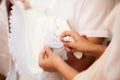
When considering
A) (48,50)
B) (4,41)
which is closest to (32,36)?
(48,50)

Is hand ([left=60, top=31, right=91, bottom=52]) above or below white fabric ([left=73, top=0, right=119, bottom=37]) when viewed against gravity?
below

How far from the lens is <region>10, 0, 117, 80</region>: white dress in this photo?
0.89m

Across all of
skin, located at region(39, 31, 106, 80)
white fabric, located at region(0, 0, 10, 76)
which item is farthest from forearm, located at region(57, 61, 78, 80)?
white fabric, located at region(0, 0, 10, 76)

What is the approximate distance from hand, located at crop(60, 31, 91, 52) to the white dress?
0.10 ft

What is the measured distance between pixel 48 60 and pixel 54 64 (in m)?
0.03

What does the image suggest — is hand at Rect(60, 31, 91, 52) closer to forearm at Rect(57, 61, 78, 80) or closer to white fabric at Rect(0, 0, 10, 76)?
forearm at Rect(57, 61, 78, 80)

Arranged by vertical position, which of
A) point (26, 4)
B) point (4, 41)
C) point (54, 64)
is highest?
point (26, 4)

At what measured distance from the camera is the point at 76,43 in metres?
0.84

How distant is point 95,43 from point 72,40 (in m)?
0.10

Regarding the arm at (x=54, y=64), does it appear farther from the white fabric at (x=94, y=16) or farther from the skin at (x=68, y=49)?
the white fabric at (x=94, y=16)

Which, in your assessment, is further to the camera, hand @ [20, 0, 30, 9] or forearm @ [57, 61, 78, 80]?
hand @ [20, 0, 30, 9]

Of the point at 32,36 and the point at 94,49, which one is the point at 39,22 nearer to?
the point at 32,36

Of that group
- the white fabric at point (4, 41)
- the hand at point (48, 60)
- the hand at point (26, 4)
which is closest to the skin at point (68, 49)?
the hand at point (48, 60)

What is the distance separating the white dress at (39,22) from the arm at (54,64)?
0.05 metres
